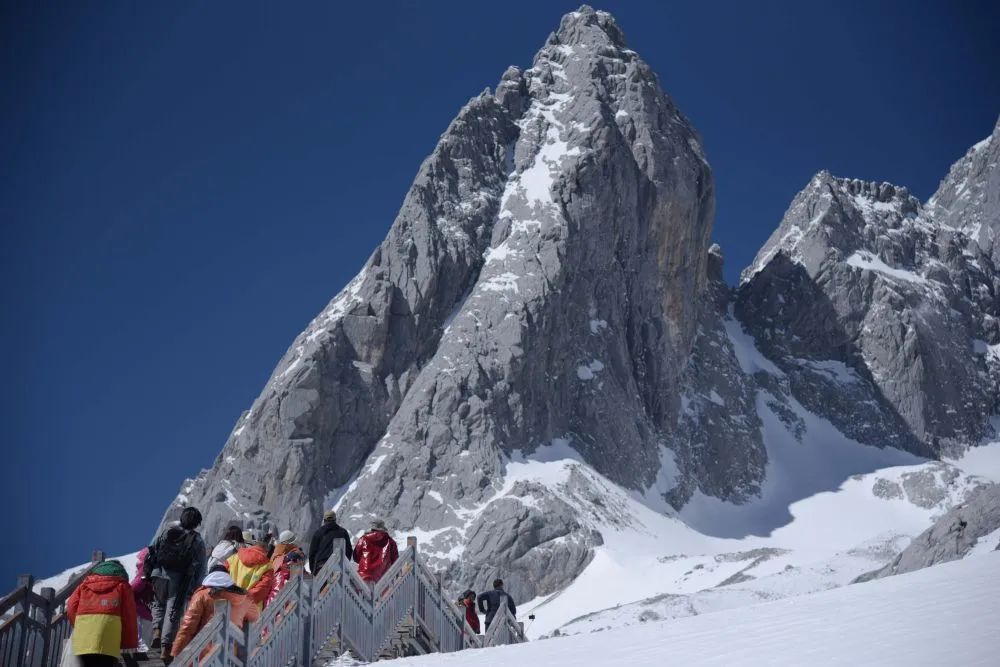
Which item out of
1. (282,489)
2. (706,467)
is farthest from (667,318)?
(282,489)

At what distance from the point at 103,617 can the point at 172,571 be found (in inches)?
126

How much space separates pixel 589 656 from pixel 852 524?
317 ft

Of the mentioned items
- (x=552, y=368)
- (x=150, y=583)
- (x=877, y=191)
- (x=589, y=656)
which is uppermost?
(x=877, y=191)

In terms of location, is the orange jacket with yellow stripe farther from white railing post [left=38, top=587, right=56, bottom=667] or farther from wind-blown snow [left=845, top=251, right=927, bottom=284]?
wind-blown snow [left=845, top=251, right=927, bottom=284]

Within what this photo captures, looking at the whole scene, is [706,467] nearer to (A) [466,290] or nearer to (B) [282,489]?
(A) [466,290]

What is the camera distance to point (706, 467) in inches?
4296

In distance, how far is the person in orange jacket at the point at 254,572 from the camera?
14266 millimetres

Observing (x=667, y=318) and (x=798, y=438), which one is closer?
(x=667, y=318)

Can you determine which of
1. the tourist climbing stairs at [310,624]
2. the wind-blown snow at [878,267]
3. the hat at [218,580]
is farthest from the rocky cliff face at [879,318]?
the hat at [218,580]

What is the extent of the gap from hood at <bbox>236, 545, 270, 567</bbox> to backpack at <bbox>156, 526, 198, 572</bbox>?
83 cm

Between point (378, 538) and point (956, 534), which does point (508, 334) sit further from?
point (378, 538)

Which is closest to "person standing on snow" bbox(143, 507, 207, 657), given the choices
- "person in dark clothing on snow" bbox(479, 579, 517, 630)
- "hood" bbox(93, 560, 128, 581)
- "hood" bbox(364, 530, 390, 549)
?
"hood" bbox(93, 560, 128, 581)

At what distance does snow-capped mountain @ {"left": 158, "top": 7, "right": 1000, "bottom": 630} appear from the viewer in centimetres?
8462

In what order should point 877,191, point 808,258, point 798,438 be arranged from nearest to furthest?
point 798,438 < point 808,258 < point 877,191
